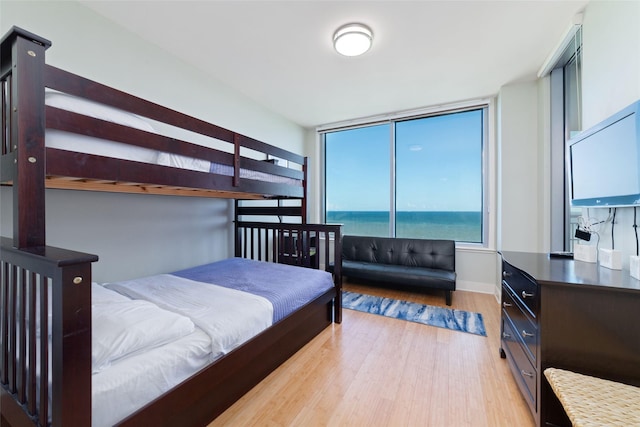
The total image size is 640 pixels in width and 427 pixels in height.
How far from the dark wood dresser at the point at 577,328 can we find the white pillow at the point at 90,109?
7.16ft

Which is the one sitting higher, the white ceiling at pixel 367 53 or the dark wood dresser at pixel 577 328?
the white ceiling at pixel 367 53

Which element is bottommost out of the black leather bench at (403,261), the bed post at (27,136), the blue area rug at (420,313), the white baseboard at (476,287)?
the blue area rug at (420,313)

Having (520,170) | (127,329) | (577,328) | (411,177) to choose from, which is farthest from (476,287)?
(127,329)

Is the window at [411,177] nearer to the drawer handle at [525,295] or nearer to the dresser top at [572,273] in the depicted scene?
the dresser top at [572,273]

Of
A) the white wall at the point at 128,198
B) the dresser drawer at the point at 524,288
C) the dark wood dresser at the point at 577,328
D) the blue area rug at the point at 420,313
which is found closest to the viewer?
the dark wood dresser at the point at 577,328

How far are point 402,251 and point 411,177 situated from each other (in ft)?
3.91

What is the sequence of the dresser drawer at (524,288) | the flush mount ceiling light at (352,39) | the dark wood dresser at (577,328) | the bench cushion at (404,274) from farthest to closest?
the bench cushion at (404,274), the flush mount ceiling light at (352,39), the dresser drawer at (524,288), the dark wood dresser at (577,328)

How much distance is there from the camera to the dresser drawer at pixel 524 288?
122 centimetres

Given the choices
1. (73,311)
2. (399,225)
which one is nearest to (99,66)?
(73,311)

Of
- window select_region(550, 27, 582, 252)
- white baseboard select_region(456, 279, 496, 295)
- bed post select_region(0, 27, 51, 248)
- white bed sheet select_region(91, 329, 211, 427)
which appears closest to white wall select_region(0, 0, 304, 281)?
bed post select_region(0, 27, 51, 248)

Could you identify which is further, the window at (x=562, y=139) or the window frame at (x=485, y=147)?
the window frame at (x=485, y=147)

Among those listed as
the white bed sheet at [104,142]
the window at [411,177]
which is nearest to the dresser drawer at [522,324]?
the window at [411,177]

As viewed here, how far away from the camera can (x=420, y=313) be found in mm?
2660

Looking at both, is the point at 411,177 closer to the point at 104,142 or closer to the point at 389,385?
the point at 389,385
